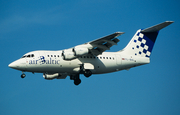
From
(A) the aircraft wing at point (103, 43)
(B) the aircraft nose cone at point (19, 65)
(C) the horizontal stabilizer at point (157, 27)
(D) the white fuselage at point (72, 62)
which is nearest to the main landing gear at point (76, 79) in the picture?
(D) the white fuselage at point (72, 62)

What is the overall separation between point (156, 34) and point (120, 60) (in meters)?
4.96

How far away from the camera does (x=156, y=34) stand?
Answer: 28656 mm

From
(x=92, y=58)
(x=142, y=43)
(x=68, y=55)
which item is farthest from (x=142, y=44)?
(x=68, y=55)

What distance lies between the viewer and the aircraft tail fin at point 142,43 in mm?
28094

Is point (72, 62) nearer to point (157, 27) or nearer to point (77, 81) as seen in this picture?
point (77, 81)

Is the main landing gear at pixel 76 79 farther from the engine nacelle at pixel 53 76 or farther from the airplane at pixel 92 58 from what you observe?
the engine nacelle at pixel 53 76

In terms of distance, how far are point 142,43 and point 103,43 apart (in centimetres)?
518

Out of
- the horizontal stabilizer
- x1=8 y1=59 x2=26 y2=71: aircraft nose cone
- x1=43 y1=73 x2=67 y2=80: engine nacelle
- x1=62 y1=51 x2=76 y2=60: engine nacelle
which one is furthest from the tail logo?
x1=8 y1=59 x2=26 y2=71: aircraft nose cone

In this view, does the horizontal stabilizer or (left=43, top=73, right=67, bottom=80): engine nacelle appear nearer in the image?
the horizontal stabilizer

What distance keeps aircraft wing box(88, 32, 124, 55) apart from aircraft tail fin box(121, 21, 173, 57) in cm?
313

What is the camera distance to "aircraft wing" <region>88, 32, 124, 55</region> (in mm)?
24388

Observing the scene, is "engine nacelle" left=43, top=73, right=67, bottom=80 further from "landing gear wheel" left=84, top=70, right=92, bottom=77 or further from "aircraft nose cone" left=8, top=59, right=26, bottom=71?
"aircraft nose cone" left=8, top=59, right=26, bottom=71

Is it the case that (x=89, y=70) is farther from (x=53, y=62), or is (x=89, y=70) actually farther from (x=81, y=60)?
(x=53, y=62)

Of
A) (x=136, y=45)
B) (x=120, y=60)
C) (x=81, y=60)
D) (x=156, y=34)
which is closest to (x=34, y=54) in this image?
(x=81, y=60)
